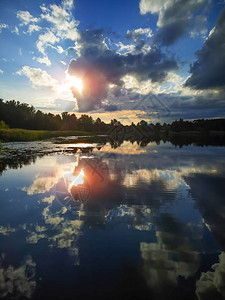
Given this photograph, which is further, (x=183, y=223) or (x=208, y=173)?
(x=208, y=173)

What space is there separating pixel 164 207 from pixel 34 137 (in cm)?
7079

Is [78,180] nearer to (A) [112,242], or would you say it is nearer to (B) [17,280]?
(A) [112,242]

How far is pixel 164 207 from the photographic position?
920 centimetres

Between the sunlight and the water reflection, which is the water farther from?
the sunlight

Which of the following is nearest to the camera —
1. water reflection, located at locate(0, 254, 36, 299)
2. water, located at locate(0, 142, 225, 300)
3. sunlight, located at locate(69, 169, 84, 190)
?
water reflection, located at locate(0, 254, 36, 299)

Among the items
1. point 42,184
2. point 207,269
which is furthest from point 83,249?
point 42,184

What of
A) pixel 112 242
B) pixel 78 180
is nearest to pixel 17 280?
pixel 112 242

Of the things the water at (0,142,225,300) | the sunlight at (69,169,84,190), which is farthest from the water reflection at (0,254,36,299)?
the sunlight at (69,169,84,190)

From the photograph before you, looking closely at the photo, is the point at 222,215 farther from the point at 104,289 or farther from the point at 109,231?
the point at 104,289

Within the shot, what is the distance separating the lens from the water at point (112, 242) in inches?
178

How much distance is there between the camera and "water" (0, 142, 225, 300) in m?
4.51

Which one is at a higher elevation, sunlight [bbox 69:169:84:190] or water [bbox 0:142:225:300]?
water [bbox 0:142:225:300]

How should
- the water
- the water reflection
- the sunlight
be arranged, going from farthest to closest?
the sunlight, the water, the water reflection

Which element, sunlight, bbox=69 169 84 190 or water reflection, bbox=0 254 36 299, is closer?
water reflection, bbox=0 254 36 299
